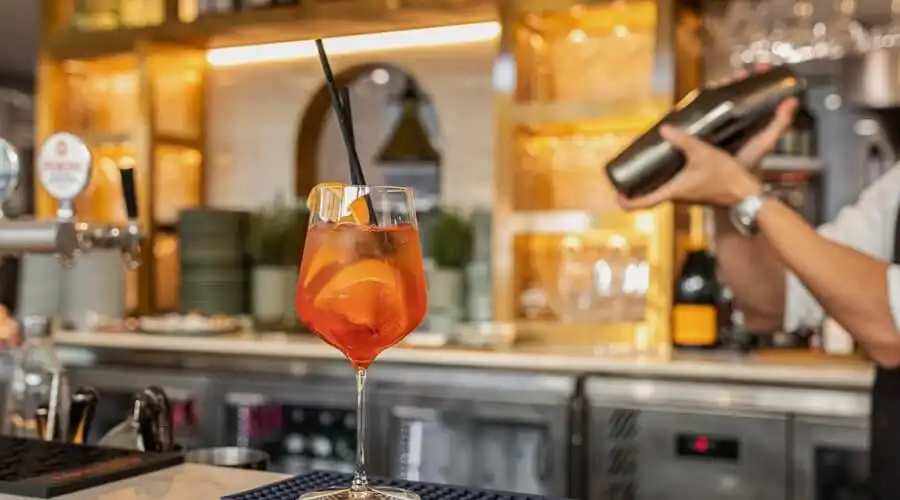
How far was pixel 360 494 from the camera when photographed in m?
0.91

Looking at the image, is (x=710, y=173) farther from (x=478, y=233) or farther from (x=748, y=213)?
(x=478, y=233)

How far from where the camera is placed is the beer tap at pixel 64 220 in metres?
1.19

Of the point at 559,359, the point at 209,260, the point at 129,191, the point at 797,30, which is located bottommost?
the point at 559,359

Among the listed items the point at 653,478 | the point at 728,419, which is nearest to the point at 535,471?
the point at 653,478

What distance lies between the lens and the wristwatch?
1.86m

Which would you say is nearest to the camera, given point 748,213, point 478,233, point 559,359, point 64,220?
point 64,220

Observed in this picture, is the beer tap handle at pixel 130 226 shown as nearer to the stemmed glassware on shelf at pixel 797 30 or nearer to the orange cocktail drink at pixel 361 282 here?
the orange cocktail drink at pixel 361 282

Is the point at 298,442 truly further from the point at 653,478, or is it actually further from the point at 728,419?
the point at 728,419

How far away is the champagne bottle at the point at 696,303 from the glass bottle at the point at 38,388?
1766mm

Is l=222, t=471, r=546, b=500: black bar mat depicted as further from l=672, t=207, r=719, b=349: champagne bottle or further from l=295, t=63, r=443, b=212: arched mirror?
l=295, t=63, r=443, b=212: arched mirror

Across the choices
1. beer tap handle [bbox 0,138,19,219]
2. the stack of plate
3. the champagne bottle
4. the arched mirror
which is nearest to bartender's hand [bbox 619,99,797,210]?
the champagne bottle

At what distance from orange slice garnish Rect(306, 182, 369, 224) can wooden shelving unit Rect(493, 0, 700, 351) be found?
193cm

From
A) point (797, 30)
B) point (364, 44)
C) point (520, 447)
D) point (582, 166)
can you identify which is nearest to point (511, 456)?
point (520, 447)

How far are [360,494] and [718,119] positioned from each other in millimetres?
1312
